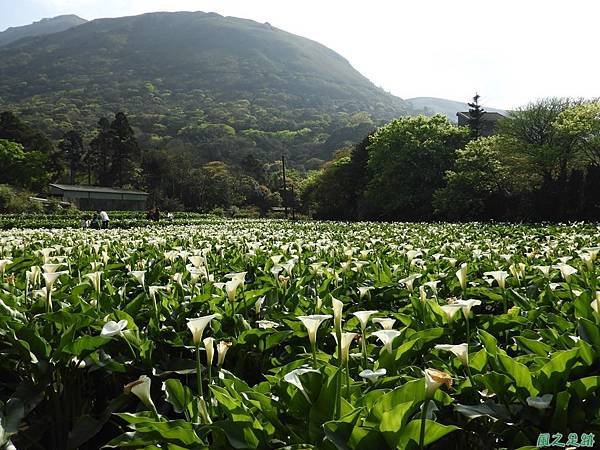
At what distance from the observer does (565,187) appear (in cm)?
2734

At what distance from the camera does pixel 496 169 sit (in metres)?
29.9

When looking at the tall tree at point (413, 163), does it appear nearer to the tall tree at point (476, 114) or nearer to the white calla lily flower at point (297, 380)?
the tall tree at point (476, 114)

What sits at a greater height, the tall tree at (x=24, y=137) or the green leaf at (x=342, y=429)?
the tall tree at (x=24, y=137)

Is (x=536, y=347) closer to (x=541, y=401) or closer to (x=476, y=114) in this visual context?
(x=541, y=401)

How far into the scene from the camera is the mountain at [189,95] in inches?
4045

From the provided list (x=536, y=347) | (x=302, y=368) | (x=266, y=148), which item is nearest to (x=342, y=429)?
(x=302, y=368)

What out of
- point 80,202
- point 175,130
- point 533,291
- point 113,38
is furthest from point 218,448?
point 113,38

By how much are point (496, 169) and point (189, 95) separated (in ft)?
458

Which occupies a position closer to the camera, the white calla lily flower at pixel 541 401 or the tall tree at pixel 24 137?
the white calla lily flower at pixel 541 401

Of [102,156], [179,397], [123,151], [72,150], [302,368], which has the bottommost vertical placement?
[179,397]

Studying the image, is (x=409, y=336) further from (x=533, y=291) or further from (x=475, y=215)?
(x=475, y=215)

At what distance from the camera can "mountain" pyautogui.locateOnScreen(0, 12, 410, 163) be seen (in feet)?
337

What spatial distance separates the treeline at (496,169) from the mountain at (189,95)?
51.6 meters

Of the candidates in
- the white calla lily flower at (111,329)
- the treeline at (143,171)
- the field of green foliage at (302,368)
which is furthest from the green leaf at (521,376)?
the treeline at (143,171)
